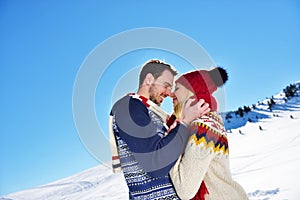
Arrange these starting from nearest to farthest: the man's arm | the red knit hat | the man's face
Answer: the man's arm → the red knit hat → the man's face

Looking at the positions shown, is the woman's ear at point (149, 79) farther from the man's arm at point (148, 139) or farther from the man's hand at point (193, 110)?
the man's hand at point (193, 110)

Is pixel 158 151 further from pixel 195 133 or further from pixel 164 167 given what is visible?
pixel 195 133

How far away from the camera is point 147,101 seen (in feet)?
5.90

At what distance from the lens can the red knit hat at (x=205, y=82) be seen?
5.79ft

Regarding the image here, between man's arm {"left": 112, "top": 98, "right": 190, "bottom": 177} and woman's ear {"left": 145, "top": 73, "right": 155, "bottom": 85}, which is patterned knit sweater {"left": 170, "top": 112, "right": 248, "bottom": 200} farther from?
woman's ear {"left": 145, "top": 73, "right": 155, "bottom": 85}

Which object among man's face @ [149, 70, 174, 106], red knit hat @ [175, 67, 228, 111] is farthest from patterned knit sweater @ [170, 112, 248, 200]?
man's face @ [149, 70, 174, 106]

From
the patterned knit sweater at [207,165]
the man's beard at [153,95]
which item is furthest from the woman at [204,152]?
the man's beard at [153,95]

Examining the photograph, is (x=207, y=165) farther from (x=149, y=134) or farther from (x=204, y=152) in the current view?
(x=149, y=134)

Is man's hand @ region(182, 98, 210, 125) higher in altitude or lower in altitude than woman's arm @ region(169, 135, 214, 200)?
higher

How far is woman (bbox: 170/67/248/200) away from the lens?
157 centimetres

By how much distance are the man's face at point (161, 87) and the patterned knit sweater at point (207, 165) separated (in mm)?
338

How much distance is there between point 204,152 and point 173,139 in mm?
194

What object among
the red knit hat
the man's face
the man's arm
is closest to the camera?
the man's arm

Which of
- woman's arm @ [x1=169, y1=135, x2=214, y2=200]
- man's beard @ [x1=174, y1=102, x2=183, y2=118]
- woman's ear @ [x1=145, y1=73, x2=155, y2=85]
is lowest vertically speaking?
woman's arm @ [x1=169, y1=135, x2=214, y2=200]
